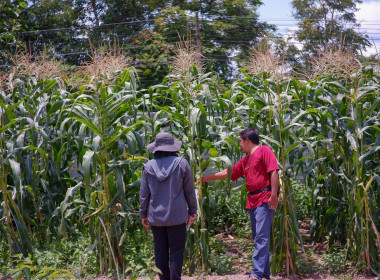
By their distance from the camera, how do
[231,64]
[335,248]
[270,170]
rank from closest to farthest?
[270,170] → [335,248] → [231,64]

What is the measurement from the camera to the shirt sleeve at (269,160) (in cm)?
509

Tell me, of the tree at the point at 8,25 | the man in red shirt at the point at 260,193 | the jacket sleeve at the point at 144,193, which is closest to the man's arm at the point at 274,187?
the man in red shirt at the point at 260,193

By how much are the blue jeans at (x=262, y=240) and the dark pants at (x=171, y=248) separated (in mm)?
889

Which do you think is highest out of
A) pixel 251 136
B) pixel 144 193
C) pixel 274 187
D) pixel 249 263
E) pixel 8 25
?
pixel 8 25

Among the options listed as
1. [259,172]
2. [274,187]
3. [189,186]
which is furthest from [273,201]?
[189,186]

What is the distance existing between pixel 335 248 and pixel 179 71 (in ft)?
9.68

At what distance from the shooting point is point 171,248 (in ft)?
15.1

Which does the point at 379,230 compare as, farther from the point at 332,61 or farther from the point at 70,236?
the point at 70,236

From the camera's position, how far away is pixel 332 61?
20.3ft

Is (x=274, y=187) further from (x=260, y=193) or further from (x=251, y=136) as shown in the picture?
(x=251, y=136)

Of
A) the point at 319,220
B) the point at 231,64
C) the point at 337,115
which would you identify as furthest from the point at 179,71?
the point at 231,64

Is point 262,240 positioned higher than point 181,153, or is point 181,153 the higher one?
point 181,153

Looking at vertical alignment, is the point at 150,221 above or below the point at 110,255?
above

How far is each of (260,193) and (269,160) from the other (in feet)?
1.19
